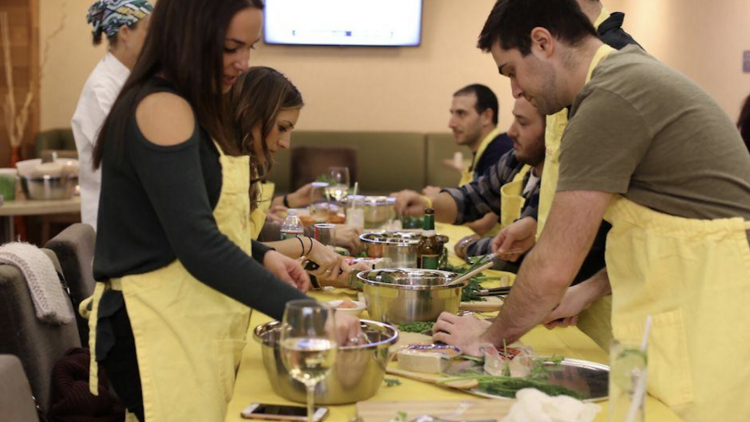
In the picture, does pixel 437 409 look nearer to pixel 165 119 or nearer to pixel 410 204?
pixel 165 119

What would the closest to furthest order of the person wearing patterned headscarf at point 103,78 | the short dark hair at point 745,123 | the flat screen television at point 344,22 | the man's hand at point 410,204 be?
the short dark hair at point 745,123, the person wearing patterned headscarf at point 103,78, the man's hand at point 410,204, the flat screen television at point 344,22

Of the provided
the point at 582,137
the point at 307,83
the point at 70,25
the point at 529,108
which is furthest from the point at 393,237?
the point at 70,25

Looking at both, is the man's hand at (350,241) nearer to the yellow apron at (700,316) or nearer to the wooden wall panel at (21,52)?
the yellow apron at (700,316)

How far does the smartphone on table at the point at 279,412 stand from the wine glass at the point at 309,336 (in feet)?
0.79

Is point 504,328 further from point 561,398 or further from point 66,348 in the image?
point 66,348

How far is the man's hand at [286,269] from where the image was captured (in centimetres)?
194

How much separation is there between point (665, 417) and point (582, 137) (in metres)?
0.52

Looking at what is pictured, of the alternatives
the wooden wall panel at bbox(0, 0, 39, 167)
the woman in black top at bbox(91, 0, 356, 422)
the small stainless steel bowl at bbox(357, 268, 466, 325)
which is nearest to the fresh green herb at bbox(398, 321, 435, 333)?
the small stainless steel bowl at bbox(357, 268, 466, 325)

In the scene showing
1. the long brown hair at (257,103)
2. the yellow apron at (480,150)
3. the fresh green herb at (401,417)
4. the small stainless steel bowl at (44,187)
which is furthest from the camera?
the yellow apron at (480,150)

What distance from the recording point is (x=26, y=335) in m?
2.12

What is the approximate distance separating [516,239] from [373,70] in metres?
5.38

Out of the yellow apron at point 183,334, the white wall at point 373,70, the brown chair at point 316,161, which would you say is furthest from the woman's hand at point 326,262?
the white wall at point 373,70

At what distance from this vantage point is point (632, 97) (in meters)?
1.64

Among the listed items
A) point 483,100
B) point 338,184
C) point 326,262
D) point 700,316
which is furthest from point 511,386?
point 483,100
